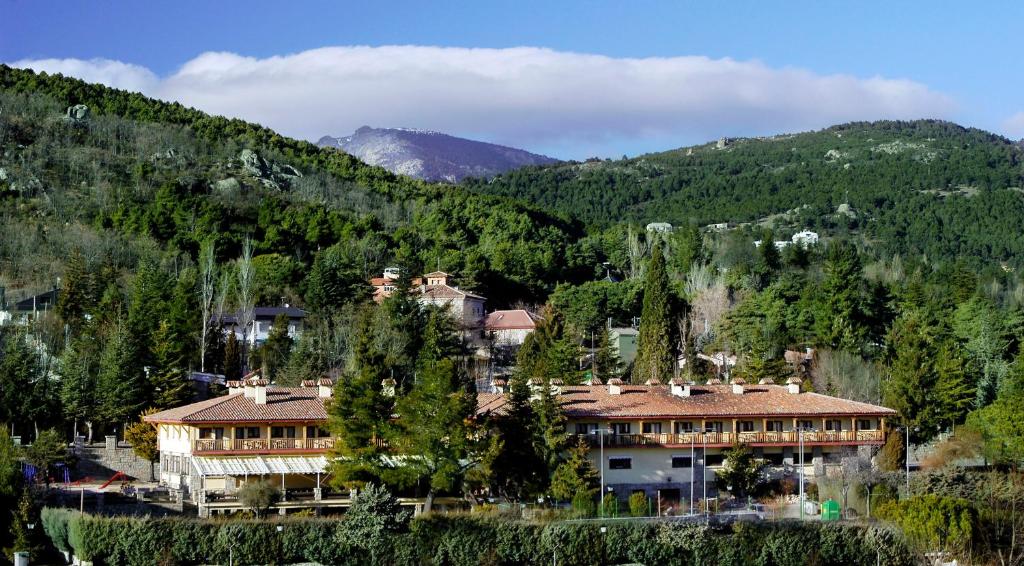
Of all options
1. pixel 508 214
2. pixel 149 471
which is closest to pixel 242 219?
pixel 508 214

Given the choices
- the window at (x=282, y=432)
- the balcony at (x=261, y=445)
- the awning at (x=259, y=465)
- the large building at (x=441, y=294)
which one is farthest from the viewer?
the large building at (x=441, y=294)

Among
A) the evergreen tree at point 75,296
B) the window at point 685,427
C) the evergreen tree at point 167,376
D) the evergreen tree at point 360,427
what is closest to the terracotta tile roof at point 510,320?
the evergreen tree at point 75,296

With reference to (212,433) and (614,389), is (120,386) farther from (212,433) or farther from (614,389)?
(614,389)

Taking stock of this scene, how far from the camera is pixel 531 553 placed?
125 feet

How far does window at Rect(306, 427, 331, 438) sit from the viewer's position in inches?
1769

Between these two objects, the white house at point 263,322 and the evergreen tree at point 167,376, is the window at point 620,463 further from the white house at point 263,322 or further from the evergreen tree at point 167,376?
the white house at point 263,322

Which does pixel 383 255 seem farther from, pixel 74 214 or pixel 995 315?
pixel 995 315

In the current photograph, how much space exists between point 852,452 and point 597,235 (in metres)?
61.1

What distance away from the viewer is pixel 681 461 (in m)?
47.2

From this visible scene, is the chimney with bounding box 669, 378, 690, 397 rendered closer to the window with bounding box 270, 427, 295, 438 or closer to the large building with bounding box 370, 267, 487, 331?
the window with bounding box 270, 427, 295, 438

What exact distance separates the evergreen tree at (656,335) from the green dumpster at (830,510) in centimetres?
1796

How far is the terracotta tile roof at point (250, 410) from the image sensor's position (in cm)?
4384

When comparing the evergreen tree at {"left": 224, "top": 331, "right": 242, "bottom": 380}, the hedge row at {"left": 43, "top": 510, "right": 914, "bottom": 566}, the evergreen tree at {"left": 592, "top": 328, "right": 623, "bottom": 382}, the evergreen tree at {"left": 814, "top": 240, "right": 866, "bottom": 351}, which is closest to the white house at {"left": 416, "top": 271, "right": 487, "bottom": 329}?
the evergreen tree at {"left": 592, "top": 328, "right": 623, "bottom": 382}

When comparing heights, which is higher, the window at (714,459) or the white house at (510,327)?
the white house at (510,327)
